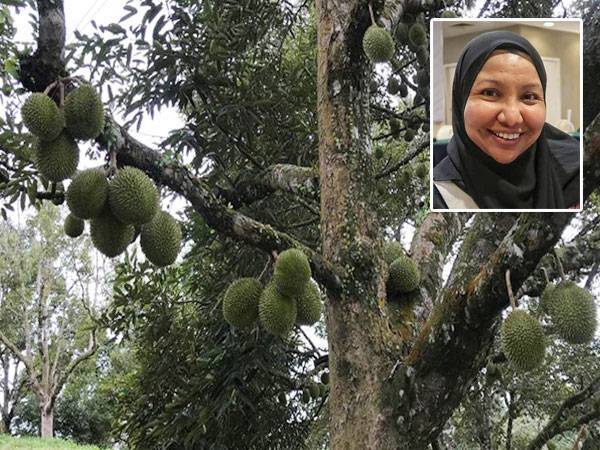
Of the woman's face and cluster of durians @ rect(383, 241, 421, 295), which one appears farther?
cluster of durians @ rect(383, 241, 421, 295)

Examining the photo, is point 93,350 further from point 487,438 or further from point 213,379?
point 213,379

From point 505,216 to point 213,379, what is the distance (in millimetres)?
2008

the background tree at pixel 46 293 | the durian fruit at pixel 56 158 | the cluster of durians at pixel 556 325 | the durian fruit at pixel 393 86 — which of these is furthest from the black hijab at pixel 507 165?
the background tree at pixel 46 293

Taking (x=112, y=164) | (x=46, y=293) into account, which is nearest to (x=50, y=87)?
(x=112, y=164)

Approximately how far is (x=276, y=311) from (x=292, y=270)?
0.57ft

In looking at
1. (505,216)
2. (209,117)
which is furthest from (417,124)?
(505,216)

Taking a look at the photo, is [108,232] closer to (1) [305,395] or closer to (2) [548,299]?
(2) [548,299]

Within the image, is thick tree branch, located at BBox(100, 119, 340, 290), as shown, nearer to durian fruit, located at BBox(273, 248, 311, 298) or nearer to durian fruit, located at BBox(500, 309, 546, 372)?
durian fruit, located at BBox(273, 248, 311, 298)

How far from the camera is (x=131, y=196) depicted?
1885mm

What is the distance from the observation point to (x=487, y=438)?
→ 5.63 m

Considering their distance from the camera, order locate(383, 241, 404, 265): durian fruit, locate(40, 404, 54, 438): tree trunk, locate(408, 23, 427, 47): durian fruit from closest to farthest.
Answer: locate(383, 241, 404, 265): durian fruit
locate(408, 23, 427, 47): durian fruit
locate(40, 404, 54, 438): tree trunk

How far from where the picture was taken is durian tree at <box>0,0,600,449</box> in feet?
6.00

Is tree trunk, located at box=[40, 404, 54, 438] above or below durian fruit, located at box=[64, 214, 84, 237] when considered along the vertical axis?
above

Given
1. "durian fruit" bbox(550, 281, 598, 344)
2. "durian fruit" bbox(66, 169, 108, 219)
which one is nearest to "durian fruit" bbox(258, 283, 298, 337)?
"durian fruit" bbox(66, 169, 108, 219)
